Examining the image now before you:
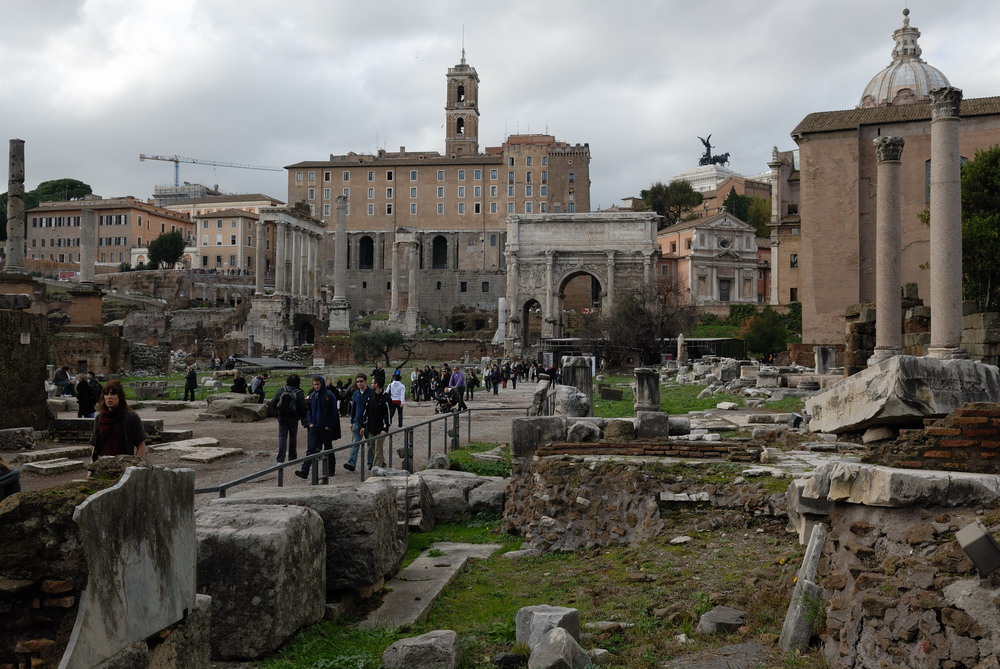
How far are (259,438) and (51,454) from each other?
3867mm

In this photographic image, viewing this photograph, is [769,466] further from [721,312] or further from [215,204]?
[215,204]

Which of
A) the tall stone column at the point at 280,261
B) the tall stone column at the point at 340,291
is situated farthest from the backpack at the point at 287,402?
the tall stone column at the point at 280,261

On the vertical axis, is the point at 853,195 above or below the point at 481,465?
above

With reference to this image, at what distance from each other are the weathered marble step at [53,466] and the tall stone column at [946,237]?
12.8 metres

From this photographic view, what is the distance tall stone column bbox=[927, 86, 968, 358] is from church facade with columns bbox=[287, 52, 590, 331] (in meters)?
68.3

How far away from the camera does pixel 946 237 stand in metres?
14.5

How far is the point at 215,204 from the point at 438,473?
319 feet

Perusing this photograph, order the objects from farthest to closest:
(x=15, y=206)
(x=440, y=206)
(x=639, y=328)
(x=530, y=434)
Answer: (x=440, y=206) → (x=639, y=328) → (x=15, y=206) → (x=530, y=434)

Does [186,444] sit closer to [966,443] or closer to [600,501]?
[600,501]

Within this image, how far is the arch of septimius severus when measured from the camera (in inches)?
2391

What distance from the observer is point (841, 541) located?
5250mm

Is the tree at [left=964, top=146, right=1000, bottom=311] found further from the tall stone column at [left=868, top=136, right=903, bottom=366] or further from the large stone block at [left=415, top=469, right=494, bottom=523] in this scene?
the large stone block at [left=415, top=469, right=494, bottom=523]

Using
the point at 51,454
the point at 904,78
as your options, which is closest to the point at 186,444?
the point at 51,454

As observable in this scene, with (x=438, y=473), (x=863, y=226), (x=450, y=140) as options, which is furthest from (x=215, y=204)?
(x=438, y=473)
